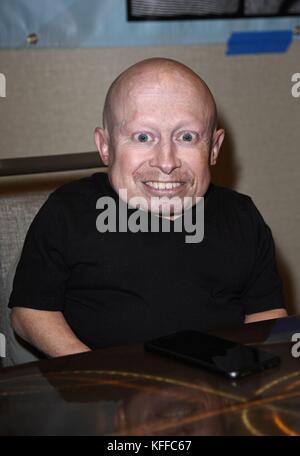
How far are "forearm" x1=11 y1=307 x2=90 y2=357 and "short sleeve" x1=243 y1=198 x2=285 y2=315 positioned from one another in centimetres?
28

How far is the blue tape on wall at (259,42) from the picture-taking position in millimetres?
2244

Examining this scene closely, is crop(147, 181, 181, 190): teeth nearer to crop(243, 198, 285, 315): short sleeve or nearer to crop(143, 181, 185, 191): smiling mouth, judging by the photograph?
crop(143, 181, 185, 191): smiling mouth

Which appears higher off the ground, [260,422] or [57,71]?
[57,71]

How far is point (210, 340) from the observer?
2.92ft

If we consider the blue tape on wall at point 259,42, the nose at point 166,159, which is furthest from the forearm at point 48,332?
the blue tape on wall at point 259,42

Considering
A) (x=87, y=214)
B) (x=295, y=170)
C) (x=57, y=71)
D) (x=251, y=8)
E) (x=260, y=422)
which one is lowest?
(x=260, y=422)

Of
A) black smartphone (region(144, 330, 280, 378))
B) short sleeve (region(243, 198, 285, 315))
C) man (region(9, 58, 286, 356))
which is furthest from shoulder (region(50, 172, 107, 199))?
black smartphone (region(144, 330, 280, 378))

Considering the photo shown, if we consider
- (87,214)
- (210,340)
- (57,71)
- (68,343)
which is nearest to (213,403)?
(210,340)

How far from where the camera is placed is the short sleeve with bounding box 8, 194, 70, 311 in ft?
3.59

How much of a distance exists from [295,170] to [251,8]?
0.52 meters

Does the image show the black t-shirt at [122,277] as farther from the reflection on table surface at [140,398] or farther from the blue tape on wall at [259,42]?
the blue tape on wall at [259,42]

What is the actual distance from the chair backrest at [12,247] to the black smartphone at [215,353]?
0.41 meters

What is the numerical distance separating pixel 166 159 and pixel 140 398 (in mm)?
397

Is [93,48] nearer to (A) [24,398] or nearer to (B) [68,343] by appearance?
(B) [68,343]
